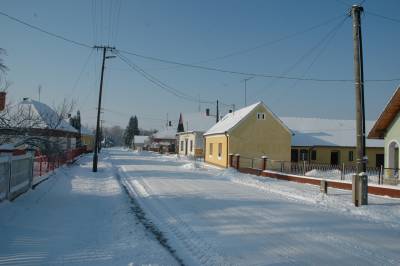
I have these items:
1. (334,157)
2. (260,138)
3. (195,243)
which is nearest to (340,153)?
(334,157)

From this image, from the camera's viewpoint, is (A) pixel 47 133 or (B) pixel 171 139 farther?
(B) pixel 171 139

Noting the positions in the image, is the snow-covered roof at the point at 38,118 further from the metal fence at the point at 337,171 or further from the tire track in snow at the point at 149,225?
the metal fence at the point at 337,171

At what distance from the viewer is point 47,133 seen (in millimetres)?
18172

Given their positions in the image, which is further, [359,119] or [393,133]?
[393,133]

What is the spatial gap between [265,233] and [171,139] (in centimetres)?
8401

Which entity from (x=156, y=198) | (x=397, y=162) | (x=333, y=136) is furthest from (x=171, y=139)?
(x=156, y=198)

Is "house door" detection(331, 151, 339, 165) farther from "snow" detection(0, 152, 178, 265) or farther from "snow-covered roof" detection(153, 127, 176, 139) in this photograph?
"snow-covered roof" detection(153, 127, 176, 139)

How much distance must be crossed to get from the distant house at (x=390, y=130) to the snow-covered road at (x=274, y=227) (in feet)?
23.8

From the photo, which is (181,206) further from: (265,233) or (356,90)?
(356,90)

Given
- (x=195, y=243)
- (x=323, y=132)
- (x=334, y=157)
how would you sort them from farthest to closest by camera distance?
1. (x=323, y=132)
2. (x=334, y=157)
3. (x=195, y=243)

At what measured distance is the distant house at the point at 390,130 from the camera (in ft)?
64.1

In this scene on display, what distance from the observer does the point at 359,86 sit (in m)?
12.9

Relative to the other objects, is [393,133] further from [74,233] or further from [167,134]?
[167,134]

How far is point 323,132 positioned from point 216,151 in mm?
11994
